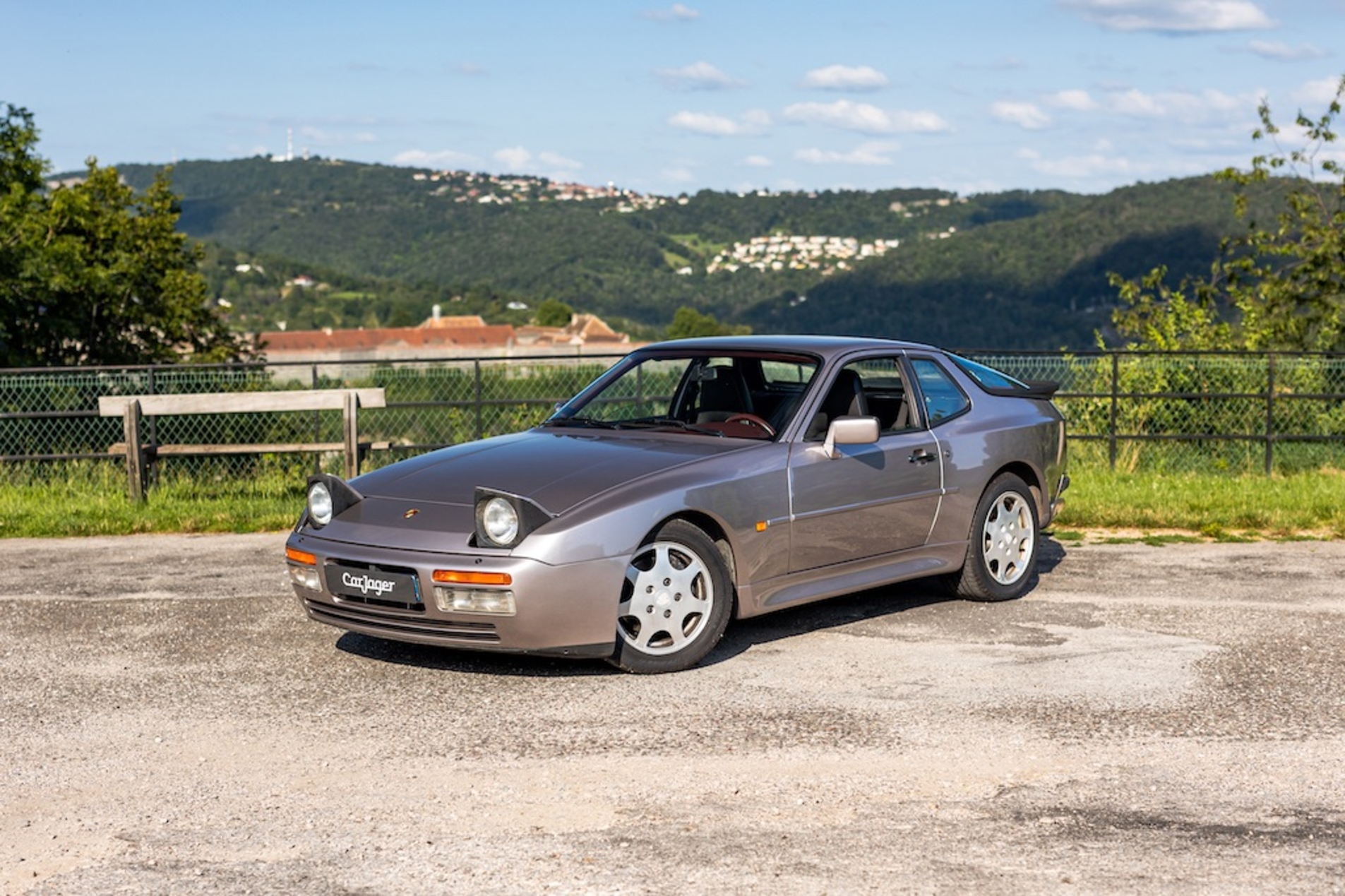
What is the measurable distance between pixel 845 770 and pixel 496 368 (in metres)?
12.8

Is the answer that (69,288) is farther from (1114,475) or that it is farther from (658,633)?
(658,633)

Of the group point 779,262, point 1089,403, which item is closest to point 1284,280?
point 1089,403

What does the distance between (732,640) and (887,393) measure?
1744 millimetres

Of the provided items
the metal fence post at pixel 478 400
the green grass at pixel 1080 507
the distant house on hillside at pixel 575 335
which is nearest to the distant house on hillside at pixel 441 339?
the distant house on hillside at pixel 575 335

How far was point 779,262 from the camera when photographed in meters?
150

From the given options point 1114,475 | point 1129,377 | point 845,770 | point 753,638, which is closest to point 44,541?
point 753,638

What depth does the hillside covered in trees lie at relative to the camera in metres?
95.2

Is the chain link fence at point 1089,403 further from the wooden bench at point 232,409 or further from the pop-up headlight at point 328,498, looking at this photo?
the pop-up headlight at point 328,498

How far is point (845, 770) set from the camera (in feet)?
17.3

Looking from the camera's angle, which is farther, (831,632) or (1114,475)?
(1114,475)

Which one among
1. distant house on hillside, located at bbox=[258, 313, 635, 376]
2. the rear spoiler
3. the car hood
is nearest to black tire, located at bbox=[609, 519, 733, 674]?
the car hood

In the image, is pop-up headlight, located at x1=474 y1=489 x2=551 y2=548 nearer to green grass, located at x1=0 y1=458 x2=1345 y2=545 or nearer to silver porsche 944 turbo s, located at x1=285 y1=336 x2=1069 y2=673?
silver porsche 944 turbo s, located at x1=285 y1=336 x2=1069 y2=673

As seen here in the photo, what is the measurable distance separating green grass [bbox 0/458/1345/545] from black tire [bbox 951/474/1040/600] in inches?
99.5

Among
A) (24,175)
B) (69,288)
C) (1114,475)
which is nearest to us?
(1114,475)
